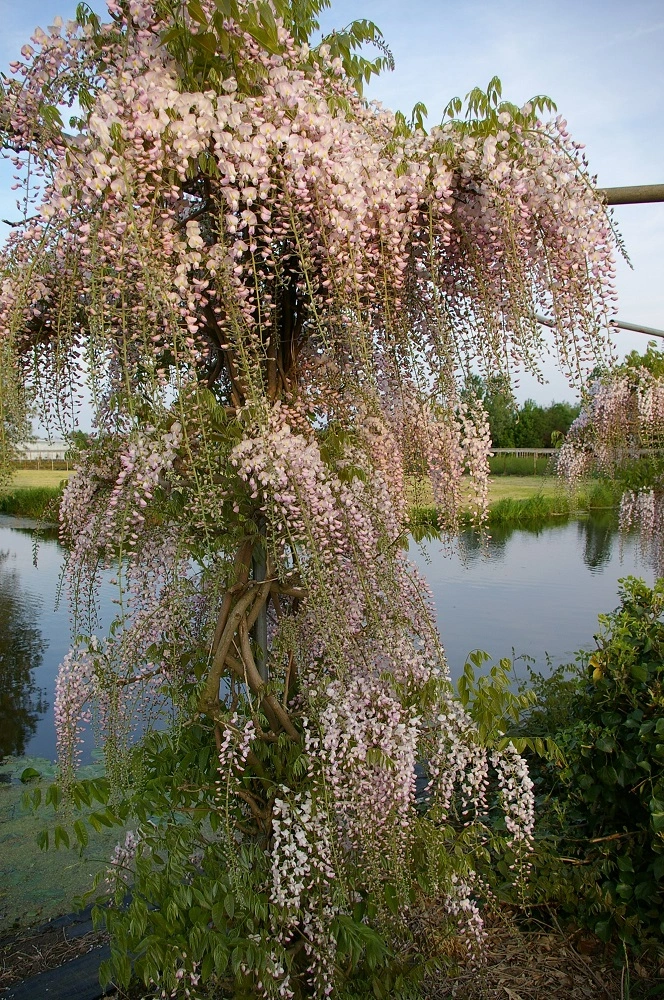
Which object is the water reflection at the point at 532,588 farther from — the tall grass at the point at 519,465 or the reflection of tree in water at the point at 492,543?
the tall grass at the point at 519,465

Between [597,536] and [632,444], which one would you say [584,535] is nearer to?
[597,536]

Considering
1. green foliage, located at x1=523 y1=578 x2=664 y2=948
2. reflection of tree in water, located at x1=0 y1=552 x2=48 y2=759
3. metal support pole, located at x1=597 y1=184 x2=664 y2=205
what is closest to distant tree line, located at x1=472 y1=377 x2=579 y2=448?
green foliage, located at x1=523 y1=578 x2=664 y2=948

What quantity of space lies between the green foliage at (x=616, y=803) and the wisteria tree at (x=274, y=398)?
372 mm

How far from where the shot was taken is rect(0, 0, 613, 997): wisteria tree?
1.03 meters

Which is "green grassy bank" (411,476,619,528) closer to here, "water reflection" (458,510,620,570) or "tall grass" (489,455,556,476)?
"water reflection" (458,510,620,570)

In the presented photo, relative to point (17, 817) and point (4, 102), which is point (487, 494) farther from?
point (17, 817)

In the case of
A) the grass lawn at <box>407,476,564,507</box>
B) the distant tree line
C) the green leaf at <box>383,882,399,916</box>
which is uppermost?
the distant tree line

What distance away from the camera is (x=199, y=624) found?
1773mm

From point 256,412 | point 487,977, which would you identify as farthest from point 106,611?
point 256,412

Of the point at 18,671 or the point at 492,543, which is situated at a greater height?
the point at 492,543

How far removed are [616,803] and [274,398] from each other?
1.40 meters

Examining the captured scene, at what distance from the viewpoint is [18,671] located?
4.54m

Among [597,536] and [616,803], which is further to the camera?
[597,536]

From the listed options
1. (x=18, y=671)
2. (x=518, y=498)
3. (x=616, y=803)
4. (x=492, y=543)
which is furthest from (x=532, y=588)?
(x=18, y=671)
